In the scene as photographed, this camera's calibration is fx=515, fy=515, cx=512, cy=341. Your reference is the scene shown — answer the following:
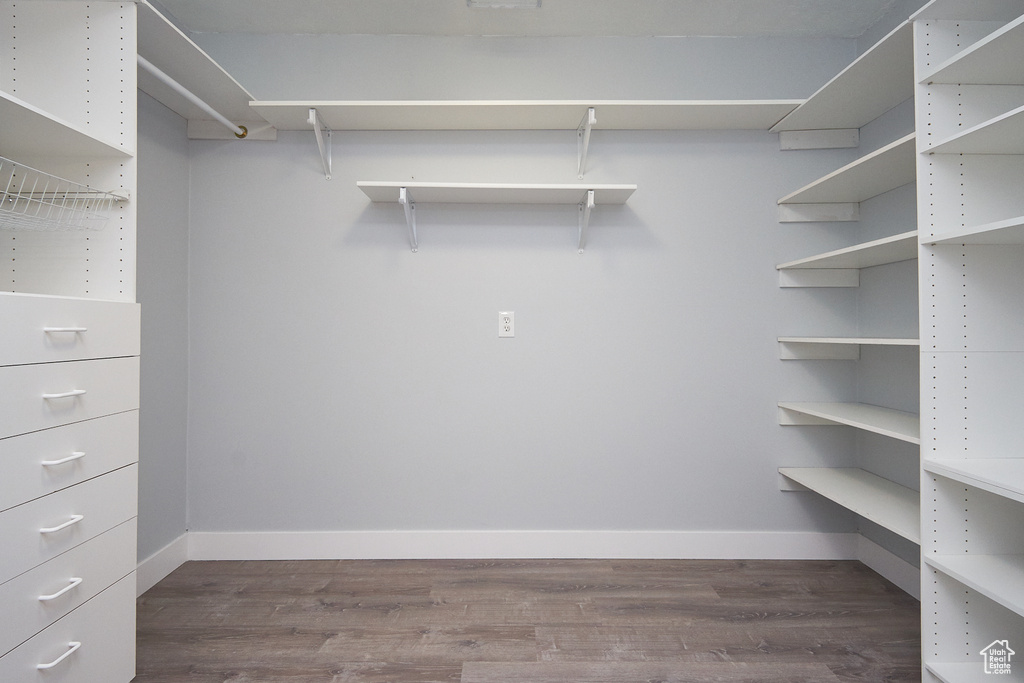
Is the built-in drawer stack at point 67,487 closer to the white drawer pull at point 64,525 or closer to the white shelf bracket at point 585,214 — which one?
the white drawer pull at point 64,525

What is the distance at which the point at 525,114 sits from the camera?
2.23m

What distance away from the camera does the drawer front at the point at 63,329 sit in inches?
46.1

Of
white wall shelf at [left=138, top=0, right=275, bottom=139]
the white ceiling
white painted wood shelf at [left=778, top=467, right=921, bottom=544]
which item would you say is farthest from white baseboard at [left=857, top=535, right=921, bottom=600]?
white wall shelf at [left=138, top=0, right=275, bottom=139]

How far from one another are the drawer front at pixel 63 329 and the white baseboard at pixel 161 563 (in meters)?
1.13

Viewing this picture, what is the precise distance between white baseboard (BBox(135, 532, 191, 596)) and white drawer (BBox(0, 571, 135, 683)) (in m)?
0.67

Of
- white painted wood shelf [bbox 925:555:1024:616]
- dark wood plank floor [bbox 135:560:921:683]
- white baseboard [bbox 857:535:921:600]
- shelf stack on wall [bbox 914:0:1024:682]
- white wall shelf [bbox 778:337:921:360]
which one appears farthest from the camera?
white wall shelf [bbox 778:337:921:360]

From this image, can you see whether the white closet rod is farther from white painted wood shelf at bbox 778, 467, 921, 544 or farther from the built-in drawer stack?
white painted wood shelf at bbox 778, 467, 921, 544

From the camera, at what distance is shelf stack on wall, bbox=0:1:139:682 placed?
1198mm

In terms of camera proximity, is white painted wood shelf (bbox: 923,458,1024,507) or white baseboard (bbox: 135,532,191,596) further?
white baseboard (bbox: 135,532,191,596)

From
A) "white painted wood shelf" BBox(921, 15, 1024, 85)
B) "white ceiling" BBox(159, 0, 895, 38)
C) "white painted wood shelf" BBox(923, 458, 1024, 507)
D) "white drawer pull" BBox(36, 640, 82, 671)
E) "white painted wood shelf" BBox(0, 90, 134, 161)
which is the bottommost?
"white drawer pull" BBox(36, 640, 82, 671)

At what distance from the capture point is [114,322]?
1462mm

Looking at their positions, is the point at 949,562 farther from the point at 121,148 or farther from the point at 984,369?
the point at 121,148

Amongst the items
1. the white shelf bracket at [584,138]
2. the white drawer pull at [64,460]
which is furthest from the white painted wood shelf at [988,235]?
the white drawer pull at [64,460]

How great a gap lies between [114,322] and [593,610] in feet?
6.18
